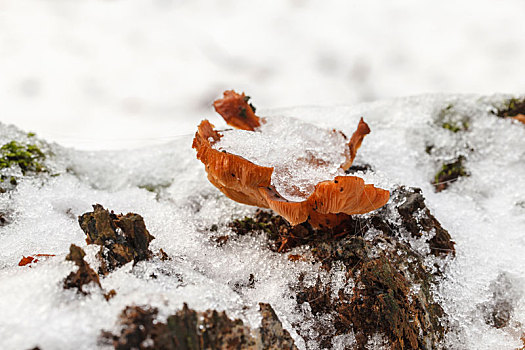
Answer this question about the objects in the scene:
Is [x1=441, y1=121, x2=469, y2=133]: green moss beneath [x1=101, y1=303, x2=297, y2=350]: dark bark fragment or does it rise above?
above

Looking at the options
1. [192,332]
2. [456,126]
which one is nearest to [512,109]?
[456,126]

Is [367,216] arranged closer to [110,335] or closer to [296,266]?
[296,266]

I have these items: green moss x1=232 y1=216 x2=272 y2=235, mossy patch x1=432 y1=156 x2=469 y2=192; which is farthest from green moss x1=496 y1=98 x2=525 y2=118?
green moss x1=232 y1=216 x2=272 y2=235

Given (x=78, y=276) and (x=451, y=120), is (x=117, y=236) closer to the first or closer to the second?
(x=78, y=276)

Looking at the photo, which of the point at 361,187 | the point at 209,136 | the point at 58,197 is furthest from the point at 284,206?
the point at 58,197

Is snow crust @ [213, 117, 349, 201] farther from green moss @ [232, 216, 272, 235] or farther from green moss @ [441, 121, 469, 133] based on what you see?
green moss @ [441, 121, 469, 133]

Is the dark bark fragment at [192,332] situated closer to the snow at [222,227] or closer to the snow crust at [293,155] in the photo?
the snow at [222,227]

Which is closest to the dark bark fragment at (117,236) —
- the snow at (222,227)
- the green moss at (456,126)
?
the snow at (222,227)
